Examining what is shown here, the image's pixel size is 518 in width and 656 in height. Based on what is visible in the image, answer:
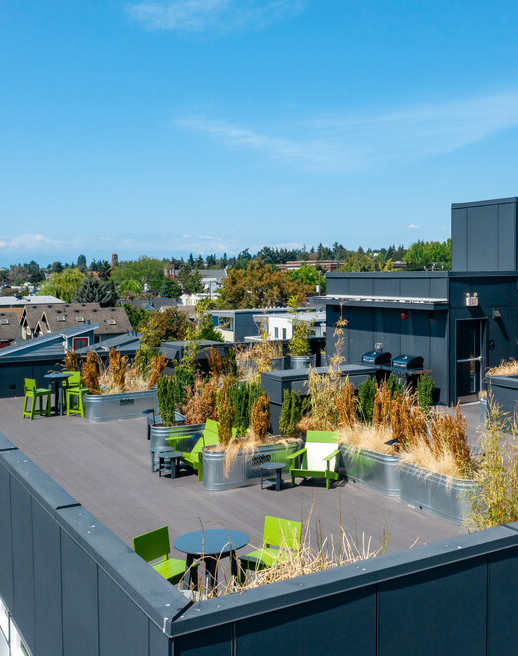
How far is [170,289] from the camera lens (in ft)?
446

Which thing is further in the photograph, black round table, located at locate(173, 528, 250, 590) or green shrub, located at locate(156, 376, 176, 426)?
green shrub, located at locate(156, 376, 176, 426)

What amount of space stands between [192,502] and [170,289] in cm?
12884

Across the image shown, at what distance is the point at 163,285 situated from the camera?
14212cm

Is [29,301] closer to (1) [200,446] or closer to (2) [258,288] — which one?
(2) [258,288]

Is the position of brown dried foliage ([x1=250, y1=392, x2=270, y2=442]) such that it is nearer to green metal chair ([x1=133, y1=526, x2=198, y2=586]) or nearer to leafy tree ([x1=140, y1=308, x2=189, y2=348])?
green metal chair ([x1=133, y1=526, x2=198, y2=586])

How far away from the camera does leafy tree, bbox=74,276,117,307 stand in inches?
3124

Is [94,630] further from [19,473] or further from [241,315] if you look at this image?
[241,315]

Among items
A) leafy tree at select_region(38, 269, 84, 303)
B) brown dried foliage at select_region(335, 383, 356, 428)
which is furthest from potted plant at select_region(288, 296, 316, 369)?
leafy tree at select_region(38, 269, 84, 303)

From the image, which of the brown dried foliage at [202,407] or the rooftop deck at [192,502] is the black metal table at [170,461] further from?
the brown dried foliage at [202,407]

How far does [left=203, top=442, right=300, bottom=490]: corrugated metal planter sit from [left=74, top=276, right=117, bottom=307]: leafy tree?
72.4 meters

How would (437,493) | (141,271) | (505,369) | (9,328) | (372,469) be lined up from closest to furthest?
(437,493), (372,469), (505,369), (9,328), (141,271)

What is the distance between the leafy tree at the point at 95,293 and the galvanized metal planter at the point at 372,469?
2871 inches

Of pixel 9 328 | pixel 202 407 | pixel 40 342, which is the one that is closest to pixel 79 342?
pixel 40 342

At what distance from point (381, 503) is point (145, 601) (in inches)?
219
